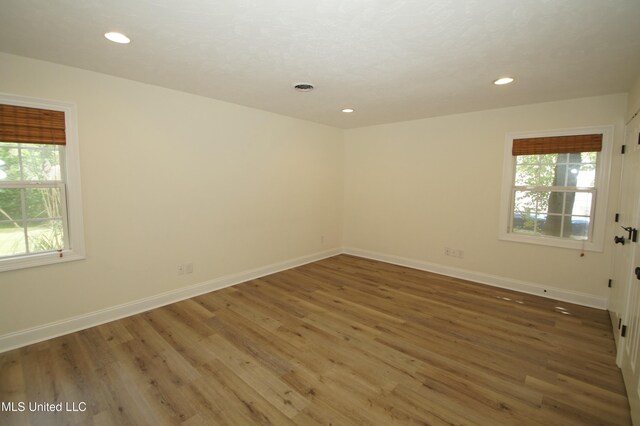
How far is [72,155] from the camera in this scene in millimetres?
2695

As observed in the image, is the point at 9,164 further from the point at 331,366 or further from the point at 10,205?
the point at 331,366

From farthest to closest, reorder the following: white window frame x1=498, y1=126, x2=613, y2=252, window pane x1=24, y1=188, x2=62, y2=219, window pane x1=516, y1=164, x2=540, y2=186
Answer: window pane x1=516, y1=164, x2=540, y2=186, white window frame x1=498, y1=126, x2=613, y2=252, window pane x1=24, y1=188, x2=62, y2=219

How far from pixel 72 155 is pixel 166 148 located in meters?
0.84

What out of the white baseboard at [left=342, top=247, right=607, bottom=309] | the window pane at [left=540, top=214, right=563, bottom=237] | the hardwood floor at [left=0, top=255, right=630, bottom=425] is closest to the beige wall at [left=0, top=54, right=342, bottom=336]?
the hardwood floor at [left=0, top=255, right=630, bottom=425]

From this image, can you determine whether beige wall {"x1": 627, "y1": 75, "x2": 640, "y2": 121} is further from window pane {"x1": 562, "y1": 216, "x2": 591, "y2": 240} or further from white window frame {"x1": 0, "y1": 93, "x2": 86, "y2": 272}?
A: white window frame {"x1": 0, "y1": 93, "x2": 86, "y2": 272}

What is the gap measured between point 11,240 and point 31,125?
1.01 meters

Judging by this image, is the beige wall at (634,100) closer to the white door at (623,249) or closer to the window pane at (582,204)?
the white door at (623,249)

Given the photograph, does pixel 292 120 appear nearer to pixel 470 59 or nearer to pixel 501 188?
pixel 470 59

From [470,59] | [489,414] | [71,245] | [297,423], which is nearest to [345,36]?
[470,59]

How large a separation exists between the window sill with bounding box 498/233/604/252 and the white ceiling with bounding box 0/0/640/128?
5.61ft

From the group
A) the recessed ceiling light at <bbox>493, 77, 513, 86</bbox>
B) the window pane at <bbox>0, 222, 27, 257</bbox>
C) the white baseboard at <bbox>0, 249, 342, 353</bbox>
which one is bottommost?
the white baseboard at <bbox>0, 249, 342, 353</bbox>

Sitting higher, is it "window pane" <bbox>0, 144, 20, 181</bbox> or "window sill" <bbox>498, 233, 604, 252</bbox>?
"window pane" <bbox>0, 144, 20, 181</bbox>

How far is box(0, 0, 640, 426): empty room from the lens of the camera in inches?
74.2

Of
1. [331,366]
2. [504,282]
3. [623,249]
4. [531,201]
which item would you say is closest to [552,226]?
[531,201]
